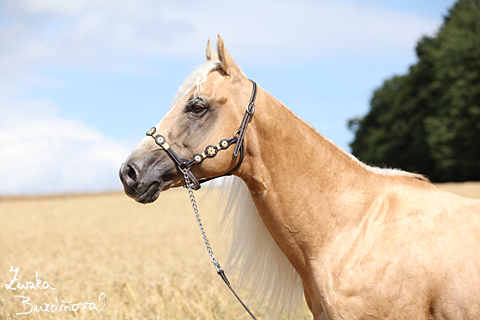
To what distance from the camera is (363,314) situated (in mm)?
2932

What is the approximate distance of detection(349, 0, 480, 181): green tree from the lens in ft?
117

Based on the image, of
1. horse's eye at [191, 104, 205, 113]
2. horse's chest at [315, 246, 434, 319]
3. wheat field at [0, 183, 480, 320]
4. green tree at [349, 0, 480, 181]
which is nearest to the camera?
horse's chest at [315, 246, 434, 319]

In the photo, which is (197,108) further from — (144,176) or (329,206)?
(329,206)

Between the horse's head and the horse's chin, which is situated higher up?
the horse's head

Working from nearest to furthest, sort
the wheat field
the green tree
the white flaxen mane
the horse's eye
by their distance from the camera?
the horse's eye
the white flaxen mane
the wheat field
the green tree

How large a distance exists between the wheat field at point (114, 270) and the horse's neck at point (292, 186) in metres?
0.92

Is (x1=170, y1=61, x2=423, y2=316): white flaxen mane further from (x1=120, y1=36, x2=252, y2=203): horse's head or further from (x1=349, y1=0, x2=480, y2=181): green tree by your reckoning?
(x1=349, y1=0, x2=480, y2=181): green tree

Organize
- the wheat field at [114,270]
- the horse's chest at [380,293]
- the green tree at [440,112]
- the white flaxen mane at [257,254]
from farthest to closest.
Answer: the green tree at [440,112]
the wheat field at [114,270]
the white flaxen mane at [257,254]
the horse's chest at [380,293]

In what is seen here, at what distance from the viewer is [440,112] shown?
3947cm

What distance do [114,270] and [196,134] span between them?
6443mm

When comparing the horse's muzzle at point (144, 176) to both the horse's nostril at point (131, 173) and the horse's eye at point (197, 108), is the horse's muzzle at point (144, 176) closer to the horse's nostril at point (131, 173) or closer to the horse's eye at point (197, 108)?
the horse's nostril at point (131, 173)

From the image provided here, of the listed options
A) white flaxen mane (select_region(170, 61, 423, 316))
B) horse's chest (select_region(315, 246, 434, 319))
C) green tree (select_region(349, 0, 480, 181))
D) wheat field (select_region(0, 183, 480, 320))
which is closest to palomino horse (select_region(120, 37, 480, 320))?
horse's chest (select_region(315, 246, 434, 319))

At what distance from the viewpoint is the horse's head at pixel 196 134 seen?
118 inches

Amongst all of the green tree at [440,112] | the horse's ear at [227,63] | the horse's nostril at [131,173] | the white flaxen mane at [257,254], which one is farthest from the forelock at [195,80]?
the green tree at [440,112]
